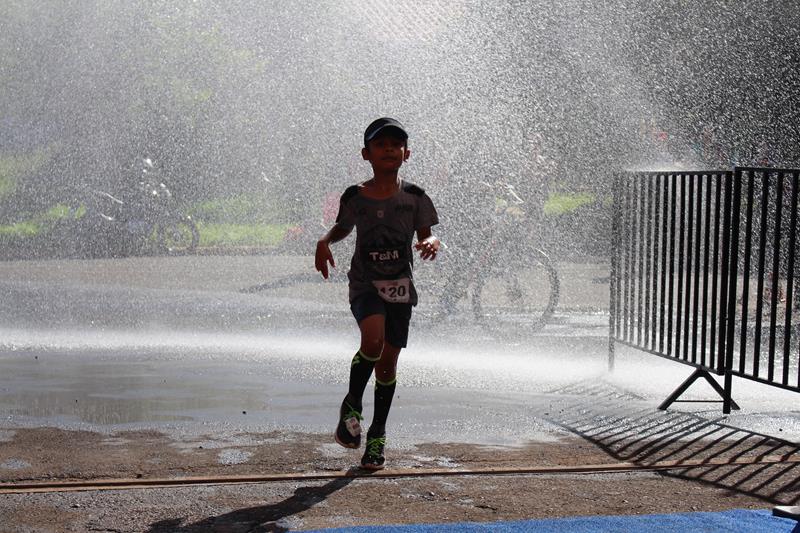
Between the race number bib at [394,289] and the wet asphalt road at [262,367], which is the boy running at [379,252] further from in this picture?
the wet asphalt road at [262,367]

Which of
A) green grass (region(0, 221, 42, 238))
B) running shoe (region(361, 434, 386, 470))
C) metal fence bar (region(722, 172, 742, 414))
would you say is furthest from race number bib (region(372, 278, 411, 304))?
green grass (region(0, 221, 42, 238))

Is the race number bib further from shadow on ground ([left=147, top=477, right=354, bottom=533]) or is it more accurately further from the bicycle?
the bicycle

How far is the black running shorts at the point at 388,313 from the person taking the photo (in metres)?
5.80

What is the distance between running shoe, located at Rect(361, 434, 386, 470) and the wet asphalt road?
718mm

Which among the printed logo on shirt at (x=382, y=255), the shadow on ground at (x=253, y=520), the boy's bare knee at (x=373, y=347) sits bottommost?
the shadow on ground at (x=253, y=520)

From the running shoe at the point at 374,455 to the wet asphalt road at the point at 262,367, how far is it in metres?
0.72

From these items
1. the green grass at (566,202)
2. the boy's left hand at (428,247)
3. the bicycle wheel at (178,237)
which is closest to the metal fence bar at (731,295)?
the boy's left hand at (428,247)

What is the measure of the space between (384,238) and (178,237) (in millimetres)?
18505

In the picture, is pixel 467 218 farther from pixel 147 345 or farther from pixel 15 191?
pixel 15 191

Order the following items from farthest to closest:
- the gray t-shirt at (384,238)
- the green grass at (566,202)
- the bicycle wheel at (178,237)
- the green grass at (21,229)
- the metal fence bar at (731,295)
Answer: the green grass at (21,229)
the green grass at (566,202)
the bicycle wheel at (178,237)
the metal fence bar at (731,295)
the gray t-shirt at (384,238)

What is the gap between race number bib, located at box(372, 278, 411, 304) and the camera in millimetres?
5805

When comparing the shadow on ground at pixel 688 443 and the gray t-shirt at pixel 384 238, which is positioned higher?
the gray t-shirt at pixel 384 238

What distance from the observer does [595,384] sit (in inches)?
343

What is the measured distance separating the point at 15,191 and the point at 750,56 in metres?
14.7
